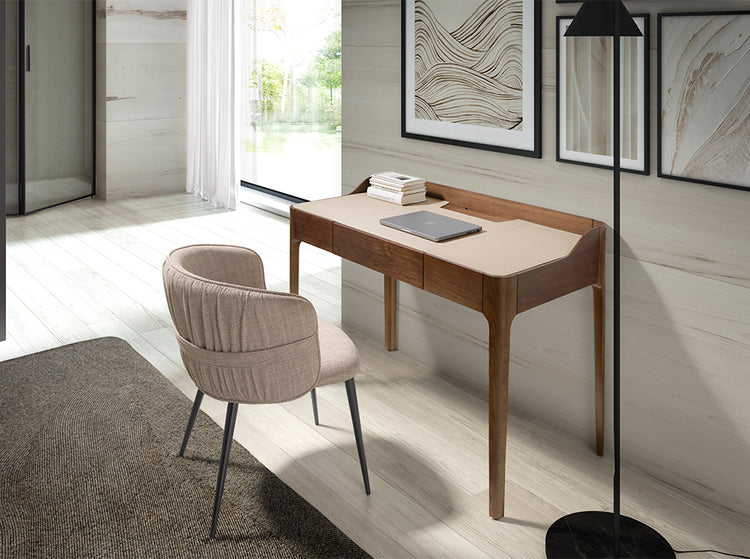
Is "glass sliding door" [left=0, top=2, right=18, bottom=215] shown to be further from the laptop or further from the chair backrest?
the chair backrest

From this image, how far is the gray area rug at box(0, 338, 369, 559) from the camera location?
203cm

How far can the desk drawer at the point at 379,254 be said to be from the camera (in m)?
2.35

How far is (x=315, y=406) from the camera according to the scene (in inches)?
105

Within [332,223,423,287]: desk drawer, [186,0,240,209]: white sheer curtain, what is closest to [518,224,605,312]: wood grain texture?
[332,223,423,287]: desk drawer

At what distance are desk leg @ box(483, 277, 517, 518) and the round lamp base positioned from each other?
185mm

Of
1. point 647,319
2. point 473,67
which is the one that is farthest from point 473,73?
point 647,319

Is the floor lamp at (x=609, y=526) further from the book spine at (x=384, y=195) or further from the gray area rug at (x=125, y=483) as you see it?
the book spine at (x=384, y=195)

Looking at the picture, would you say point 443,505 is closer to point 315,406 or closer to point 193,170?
point 315,406

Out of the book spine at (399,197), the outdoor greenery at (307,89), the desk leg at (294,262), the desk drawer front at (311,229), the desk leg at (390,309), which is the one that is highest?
the outdoor greenery at (307,89)

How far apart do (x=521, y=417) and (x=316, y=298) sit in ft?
5.21

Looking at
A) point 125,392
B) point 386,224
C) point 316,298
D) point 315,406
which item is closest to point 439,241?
point 386,224

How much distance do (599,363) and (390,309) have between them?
108cm

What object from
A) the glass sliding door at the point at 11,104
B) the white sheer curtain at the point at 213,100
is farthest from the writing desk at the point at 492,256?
the glass sliding door at the point at 11,104

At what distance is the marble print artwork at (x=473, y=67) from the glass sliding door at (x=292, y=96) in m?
2.43
